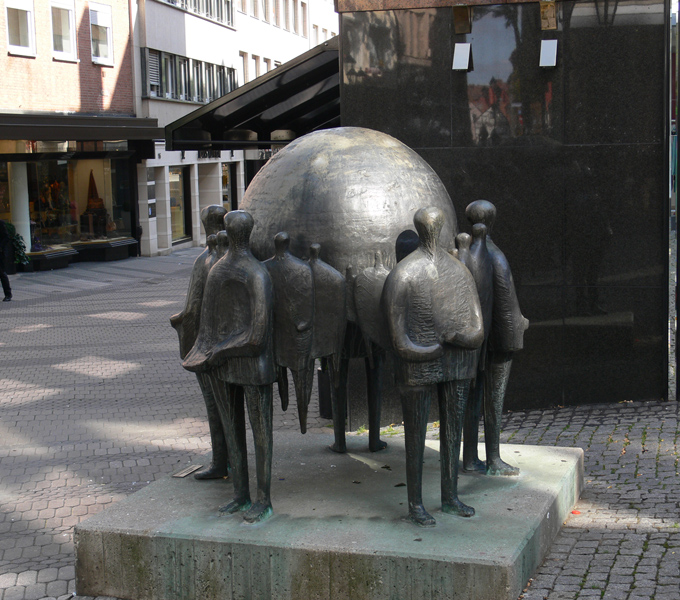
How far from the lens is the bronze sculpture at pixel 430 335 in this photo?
17.2ft

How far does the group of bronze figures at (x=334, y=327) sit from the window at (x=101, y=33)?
23696 mm

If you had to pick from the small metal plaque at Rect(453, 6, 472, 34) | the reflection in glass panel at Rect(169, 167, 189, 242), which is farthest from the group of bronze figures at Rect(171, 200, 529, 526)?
the reflection in glass panel at Rect(169, 167, 189, 242)

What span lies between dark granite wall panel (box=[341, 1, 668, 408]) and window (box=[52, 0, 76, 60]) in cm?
1880

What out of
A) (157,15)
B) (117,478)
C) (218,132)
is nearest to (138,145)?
(157,15)

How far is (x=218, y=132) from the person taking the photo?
46.9ft

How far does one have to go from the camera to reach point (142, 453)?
8562 mm

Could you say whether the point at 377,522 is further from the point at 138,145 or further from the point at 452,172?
the point at 138,145

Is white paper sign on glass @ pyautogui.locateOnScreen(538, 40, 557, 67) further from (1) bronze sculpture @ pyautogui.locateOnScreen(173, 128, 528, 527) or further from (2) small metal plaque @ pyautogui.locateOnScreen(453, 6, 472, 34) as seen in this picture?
(1) bronze sculpture @ pyautogui.locateOnScreen(173, 128, 528, 527)

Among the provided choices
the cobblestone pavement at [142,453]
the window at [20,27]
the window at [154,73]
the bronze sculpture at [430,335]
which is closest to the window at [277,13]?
the window at [154,73]

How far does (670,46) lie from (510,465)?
204 inches

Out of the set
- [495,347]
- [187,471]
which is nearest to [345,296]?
[495,347]

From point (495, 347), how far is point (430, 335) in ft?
3.20

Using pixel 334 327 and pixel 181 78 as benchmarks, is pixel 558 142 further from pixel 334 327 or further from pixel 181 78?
pixel 181 78

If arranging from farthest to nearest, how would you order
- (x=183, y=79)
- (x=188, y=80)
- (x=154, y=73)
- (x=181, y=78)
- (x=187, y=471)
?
1. (x=188, y=80)
2. (x=183, y=79)
3. (x=181, y=78)
4. (x=154, y=73)
5. (x=187, y=471)
